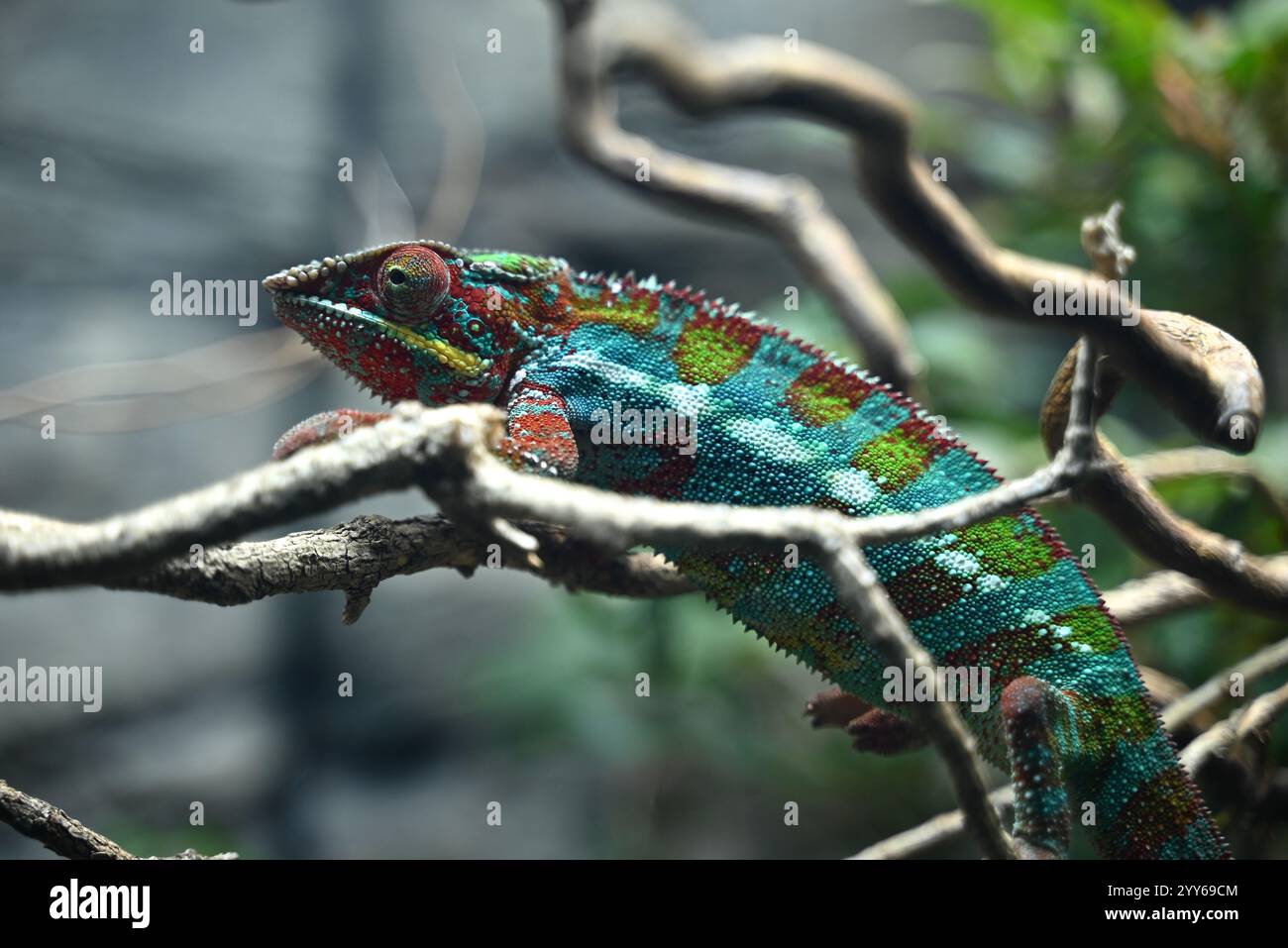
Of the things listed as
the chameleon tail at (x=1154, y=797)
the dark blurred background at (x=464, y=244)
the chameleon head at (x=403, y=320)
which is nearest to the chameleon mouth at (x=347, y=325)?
the chameleon head at (x=403, y=320)

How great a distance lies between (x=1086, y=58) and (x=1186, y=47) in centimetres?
45

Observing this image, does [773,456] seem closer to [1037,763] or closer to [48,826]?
[1037,763]

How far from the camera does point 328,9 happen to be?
20.7 ft

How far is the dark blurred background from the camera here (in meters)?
4.41

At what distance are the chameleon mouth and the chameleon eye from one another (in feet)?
0.12

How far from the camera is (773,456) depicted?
2098 mm

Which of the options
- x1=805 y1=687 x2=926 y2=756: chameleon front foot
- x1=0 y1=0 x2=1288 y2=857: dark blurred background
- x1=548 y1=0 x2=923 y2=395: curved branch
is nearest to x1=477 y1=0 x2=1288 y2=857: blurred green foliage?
x1=0 y1=0 x2=1288 y2=857: dark blurred background

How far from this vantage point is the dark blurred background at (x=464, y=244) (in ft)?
14.5

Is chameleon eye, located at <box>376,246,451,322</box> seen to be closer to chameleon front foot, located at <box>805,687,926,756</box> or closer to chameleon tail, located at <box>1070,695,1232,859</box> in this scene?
chameleon front foot, located at <box>805,687,926,756</box>

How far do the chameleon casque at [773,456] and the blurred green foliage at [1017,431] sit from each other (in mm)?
1565

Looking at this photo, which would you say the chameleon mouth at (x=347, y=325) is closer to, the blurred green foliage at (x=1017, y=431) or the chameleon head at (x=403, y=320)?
the chameleon head at (x=403, y=320)
